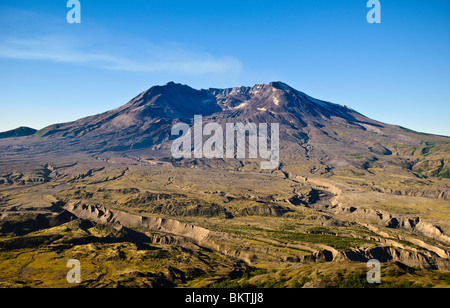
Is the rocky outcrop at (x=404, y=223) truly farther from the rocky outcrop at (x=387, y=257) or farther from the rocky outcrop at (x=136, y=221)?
the rocky outcrop at (x=136, y=221)

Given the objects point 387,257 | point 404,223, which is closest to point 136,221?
point 387,257

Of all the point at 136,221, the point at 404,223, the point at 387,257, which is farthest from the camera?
the point at 404,223

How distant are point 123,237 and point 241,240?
33.2 metres

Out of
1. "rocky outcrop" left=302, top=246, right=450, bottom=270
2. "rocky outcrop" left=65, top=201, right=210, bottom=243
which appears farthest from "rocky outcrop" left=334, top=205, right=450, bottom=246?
"rocky outcrop" left=65, top=201, right=210, bottom=243

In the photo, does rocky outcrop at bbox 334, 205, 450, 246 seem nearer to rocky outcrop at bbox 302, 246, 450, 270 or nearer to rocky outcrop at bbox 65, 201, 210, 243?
rocky outcrop at bbox 302, 246, 450, 270

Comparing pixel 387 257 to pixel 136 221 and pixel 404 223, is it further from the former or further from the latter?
pixel 136 221

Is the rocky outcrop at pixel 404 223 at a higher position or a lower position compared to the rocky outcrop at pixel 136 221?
lower

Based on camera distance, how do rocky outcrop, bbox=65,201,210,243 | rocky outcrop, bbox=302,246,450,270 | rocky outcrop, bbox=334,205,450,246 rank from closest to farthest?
rocky outcrop, bbox=302,246,450,270
rocky outcrop, bbox=65,201,210,243
rocky outcrop, bbox=334,205,450,246

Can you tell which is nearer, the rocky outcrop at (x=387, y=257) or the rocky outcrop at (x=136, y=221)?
the rocky outcrop at (x=387, y=257)

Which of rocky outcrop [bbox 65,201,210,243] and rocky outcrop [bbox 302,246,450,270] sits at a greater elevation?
rocky outcrop [bbox 65,201,210,243]

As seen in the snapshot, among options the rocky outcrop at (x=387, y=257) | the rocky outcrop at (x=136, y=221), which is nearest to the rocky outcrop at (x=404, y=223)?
the rocky outcrop at (x=387, y=257)

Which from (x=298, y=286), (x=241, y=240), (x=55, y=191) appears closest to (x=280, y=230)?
(x=241, y=240)

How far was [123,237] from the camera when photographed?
306 ft

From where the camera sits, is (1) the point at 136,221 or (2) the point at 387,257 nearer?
(2) the point at 387,257
